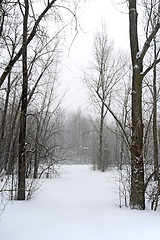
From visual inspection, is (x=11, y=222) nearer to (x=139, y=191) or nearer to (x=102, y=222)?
(x=102, y=222)

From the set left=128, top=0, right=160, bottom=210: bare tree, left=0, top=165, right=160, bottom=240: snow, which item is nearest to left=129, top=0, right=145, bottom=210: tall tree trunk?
left=128, top=0, right=160, bottom=210: bare tree

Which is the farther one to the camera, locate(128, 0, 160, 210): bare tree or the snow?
locate(128, 0, 160, 210): bare tree

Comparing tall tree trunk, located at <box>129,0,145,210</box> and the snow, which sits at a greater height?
tall tree trunk, located at <box>129,0,145,210</box>

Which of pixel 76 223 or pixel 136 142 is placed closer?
pixel 76 223

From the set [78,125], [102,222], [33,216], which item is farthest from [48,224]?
[78,125]

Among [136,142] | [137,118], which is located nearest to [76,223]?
[136,142]

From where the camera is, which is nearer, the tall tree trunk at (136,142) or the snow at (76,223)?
the snow at (76,223)

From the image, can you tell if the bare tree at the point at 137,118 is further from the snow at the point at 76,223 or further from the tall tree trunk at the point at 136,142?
the snow at the point at 76,223

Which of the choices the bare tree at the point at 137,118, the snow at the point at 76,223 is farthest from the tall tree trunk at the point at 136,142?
the snow at the point at 76,223

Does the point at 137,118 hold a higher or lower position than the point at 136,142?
higher

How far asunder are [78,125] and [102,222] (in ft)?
138

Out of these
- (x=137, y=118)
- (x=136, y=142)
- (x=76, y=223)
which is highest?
(x=137, y=118)

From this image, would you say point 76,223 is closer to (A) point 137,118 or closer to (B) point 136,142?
(B) point 136,142

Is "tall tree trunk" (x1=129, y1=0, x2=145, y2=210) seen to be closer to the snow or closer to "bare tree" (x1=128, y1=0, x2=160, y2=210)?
"bare tree" (x1=128, y1=0, x2=160, y2=210)
